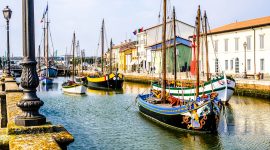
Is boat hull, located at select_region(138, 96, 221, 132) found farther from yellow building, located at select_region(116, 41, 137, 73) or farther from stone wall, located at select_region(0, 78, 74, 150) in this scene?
yellow building, located at select_region(116, 41, 137, 73)

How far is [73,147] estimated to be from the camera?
61.9ft

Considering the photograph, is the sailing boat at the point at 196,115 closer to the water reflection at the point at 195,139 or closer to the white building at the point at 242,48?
the water reflection at the point at 195,139

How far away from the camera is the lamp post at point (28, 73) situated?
23.8ft

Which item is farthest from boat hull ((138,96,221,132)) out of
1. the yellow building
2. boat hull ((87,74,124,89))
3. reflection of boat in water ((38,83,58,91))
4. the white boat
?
the yellow building

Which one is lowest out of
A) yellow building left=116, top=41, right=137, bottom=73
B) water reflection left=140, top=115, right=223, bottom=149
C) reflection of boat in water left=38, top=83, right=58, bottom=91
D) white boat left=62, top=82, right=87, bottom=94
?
water reflection left=140, top=115, right=223, bottom=149

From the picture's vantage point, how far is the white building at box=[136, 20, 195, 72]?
284 feet

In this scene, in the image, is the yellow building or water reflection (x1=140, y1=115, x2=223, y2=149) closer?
water reflection (x1=140, y1=115, x2=223, y2=149)

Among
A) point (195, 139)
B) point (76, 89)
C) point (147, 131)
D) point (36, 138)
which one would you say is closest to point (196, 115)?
point (195, 139)

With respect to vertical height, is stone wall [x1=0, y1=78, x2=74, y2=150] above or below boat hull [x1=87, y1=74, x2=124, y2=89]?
above

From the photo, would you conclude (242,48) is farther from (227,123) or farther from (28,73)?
(28,73)

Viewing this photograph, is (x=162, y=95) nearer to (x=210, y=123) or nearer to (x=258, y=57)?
(x=210, y=123)

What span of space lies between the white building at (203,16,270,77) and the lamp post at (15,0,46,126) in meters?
41.4

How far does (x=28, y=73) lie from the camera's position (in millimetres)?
7312

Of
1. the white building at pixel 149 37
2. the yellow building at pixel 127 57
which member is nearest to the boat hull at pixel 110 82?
the white building at pixel 149 37
